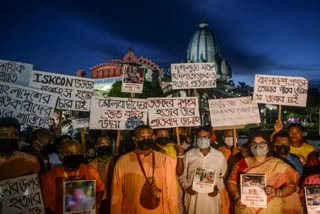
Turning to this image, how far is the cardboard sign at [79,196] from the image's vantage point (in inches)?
177

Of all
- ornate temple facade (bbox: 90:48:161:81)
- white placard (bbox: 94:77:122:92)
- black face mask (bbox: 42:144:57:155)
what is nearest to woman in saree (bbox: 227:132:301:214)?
black face mask (bbox: 42:144:57:155)

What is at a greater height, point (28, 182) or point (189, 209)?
point (28, 182)

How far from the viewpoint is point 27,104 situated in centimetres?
673

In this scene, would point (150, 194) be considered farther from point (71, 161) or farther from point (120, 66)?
point (120, 66)

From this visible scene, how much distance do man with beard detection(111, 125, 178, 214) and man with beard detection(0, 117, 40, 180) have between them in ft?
3.84

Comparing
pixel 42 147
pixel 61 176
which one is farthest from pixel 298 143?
pixel 42 147

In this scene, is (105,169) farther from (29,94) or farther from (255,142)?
(255,142)

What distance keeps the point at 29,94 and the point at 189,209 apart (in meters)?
3.36

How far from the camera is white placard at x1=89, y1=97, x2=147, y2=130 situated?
22.7 ft

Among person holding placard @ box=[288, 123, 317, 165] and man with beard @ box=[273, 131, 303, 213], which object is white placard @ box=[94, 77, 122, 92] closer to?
person holding placard @ box=[288, 123, 317, 165]

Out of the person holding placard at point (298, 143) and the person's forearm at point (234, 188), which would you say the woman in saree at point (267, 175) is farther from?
the person holding placard at point (298, 143)

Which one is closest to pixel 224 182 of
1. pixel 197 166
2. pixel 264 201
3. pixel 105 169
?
pixel 197 166

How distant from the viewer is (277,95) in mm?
7410

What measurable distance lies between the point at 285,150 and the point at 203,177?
53.3 inches
